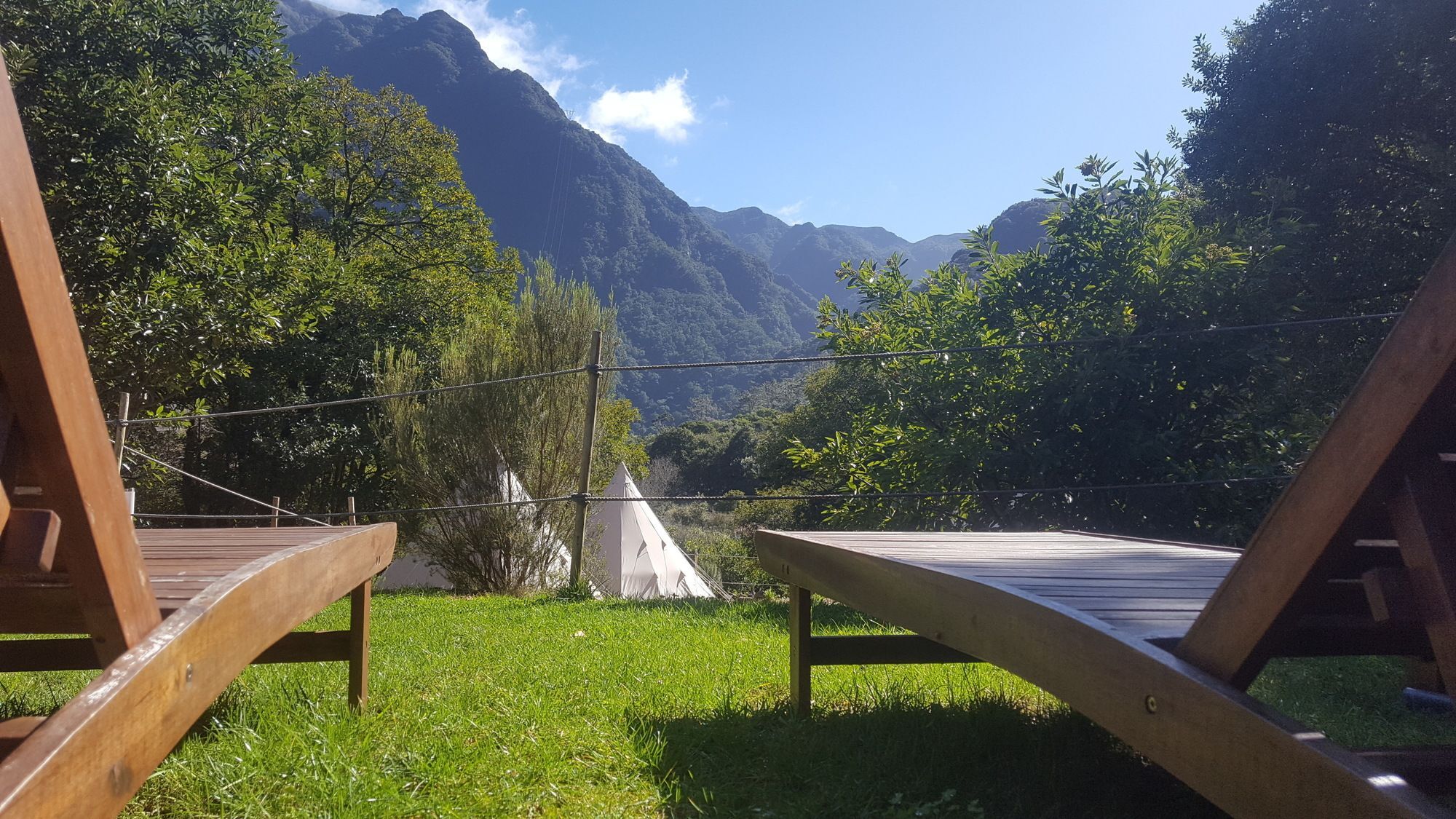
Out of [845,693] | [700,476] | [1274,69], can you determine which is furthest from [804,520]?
[700,476]

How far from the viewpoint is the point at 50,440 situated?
2.40ft

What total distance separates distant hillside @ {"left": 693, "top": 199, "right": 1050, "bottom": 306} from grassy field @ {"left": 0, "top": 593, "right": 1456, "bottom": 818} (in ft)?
191

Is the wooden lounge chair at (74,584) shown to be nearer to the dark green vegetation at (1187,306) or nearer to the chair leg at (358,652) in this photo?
the chair leg at (358,652)

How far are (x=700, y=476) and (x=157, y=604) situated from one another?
33052 millimetres

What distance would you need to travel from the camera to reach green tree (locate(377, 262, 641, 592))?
6.96 m

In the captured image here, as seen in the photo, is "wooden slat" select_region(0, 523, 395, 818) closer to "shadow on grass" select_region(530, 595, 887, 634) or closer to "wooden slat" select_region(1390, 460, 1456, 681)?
"wooden slat" select_region(1390, 460, 1456, 681)

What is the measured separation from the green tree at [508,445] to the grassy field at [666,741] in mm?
4075

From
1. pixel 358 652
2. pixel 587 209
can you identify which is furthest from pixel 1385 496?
pixel 587 209

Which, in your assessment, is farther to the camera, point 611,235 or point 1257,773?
point 611,235

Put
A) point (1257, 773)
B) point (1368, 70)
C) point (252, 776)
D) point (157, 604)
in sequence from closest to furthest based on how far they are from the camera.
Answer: point (1257, 773) → point (157, 604) → point (252, 776) → point (1368, 70)

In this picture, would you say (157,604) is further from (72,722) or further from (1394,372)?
(1394,372)

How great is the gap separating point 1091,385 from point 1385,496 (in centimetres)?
409

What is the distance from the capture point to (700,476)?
34.0m

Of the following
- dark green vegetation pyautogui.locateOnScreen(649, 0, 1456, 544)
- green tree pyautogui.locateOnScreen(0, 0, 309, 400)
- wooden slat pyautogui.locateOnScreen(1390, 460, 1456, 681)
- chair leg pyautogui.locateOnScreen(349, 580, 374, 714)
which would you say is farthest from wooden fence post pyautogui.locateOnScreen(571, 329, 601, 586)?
wooden slat pyautogui.locateOnScreen(1390, 460, 1456, 681)
